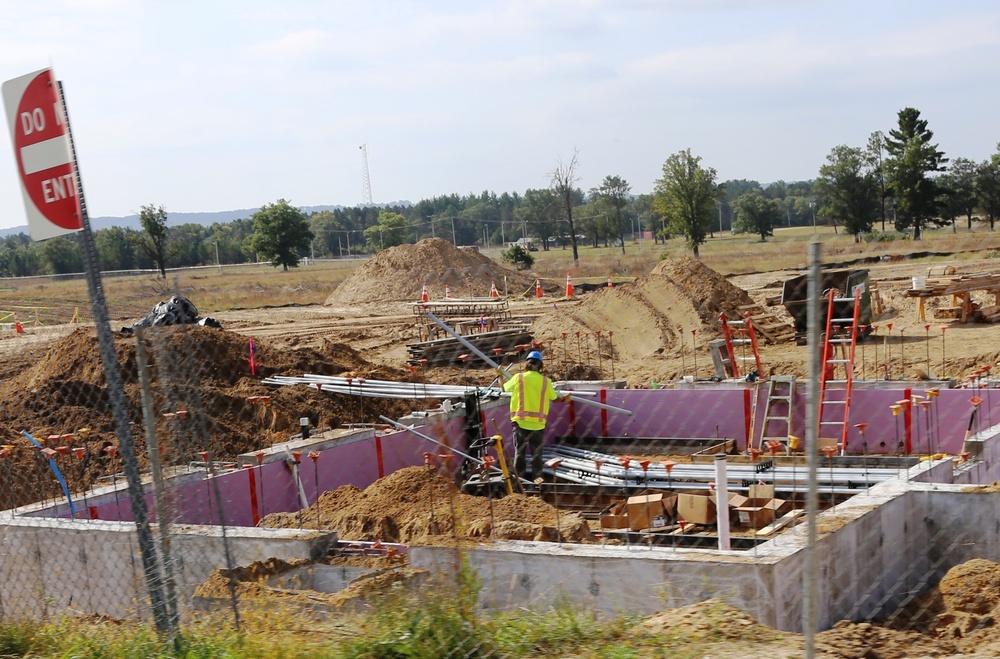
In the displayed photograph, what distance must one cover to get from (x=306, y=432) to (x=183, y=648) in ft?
26.6

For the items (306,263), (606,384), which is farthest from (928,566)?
(306,263)

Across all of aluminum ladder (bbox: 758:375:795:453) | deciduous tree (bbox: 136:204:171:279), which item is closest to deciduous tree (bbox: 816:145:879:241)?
deciduous tree (bbox: 136:204:171:279)

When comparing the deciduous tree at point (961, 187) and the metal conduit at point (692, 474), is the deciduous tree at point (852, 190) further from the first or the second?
the metal conduit at point (692, 474)

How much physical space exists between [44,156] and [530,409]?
334 inches

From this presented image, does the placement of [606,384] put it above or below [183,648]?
below

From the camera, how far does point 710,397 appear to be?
51.8 ft

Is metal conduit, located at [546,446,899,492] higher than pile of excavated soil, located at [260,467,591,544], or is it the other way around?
pile of excavated soil, located at [260,467,591,544]

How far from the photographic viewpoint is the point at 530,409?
1287 centimetres

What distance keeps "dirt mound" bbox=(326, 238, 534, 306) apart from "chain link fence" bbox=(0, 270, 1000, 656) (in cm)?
2302

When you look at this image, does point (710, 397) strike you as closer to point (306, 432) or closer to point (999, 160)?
point (306, 432)

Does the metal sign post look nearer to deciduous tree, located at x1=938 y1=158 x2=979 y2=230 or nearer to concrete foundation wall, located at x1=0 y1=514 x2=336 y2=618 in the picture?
concrete foundation wall, located at x1=0 y1=514 x2=336 y2=618

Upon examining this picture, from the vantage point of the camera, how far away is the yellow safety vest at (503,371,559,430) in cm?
1288

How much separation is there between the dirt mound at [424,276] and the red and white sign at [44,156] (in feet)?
120

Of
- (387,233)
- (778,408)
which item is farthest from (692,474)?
(387,233)
